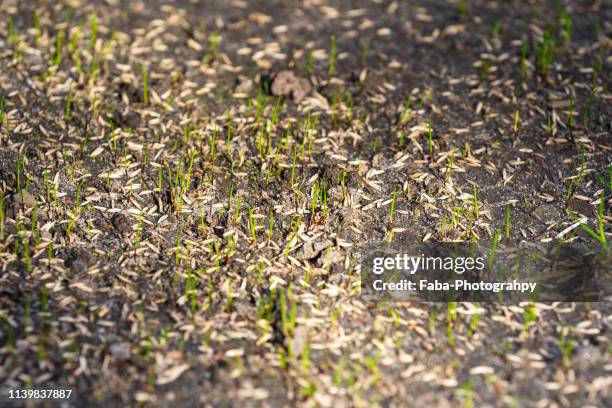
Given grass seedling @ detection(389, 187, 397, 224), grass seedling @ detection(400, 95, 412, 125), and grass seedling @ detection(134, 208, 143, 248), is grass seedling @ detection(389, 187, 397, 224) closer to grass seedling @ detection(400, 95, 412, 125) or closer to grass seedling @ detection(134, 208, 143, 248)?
grass seedling @ detection(400, 95, 412, 125)

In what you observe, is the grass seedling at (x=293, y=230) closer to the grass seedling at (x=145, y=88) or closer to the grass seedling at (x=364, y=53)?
the grass seedling at (x=145, y=88)

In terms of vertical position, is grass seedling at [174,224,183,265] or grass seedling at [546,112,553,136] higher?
grass seedling at [546,112,553,136]

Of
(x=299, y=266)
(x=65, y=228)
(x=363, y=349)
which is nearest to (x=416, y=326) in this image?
(x=363, y=349)

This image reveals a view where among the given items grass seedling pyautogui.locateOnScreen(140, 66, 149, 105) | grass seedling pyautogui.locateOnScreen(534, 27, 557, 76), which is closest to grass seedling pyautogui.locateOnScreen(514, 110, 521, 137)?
grass seedling pyautogui.locateOnScreen(534, 27, 557, 76)

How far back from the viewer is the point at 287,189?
5.71 m

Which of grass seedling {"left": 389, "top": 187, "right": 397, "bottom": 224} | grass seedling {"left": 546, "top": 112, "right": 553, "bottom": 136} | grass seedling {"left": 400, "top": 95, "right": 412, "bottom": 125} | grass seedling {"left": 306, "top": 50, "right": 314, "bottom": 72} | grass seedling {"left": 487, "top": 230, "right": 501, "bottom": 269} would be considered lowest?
grass seedling {"left": 487, "top": 230, "right": 501, "bottom": 269}

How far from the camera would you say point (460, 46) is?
7117mm

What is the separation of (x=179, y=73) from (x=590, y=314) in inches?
154

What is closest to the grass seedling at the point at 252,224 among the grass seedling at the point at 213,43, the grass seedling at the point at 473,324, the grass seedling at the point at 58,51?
the grass seedling at the point at 473,324

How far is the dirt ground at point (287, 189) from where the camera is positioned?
14.8 ft

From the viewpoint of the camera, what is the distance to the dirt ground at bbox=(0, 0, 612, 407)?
4523 mm

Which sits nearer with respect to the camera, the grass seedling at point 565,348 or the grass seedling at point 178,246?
the grass seedling at point 565,348

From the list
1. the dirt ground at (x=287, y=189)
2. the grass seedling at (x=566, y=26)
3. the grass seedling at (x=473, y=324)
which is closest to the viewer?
the dirt ground at (x=287, y=189)

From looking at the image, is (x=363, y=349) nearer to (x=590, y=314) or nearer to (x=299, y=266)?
(x=299, y=266)
